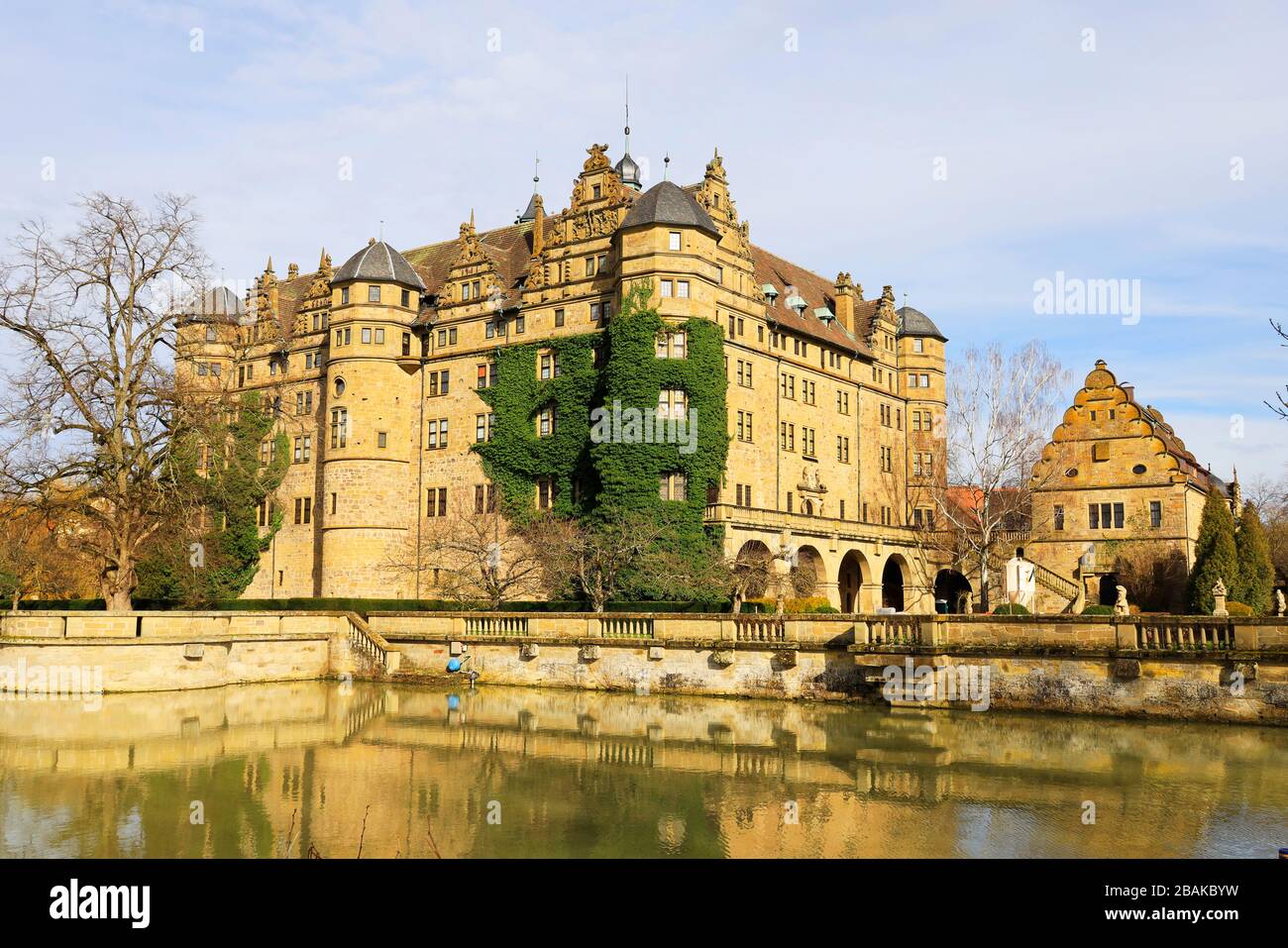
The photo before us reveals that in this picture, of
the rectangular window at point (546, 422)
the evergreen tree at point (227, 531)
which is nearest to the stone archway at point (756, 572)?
the rectangular window at point (546, 422)

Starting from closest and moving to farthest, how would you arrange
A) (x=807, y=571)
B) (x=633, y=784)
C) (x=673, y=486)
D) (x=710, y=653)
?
(x=633, y=784) < (x=710, y=653) < (x=673, y=486) < (x=807, y=571)

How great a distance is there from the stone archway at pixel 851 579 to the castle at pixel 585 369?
0.11 m

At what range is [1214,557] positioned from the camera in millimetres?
44219

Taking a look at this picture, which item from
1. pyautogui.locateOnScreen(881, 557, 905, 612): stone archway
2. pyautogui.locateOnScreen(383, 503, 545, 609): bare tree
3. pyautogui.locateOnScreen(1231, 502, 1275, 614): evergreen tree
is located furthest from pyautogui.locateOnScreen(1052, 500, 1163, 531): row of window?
pyautogui.locateOnScreen(383, 503, 545, 609): bare tree

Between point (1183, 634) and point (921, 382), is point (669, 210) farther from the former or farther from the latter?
point (1183, 634)

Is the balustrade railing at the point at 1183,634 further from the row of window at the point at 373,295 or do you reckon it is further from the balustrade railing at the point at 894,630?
the row of window at the point at 373,295

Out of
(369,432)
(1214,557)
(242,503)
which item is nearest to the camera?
(1214,557)

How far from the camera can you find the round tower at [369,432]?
53.5 m

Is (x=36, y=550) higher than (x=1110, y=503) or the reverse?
the reverse

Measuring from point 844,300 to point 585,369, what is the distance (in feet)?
62.8

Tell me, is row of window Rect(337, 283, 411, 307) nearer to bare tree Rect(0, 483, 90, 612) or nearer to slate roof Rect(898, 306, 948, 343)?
bare tree Rect(0, 483, 90, 612)

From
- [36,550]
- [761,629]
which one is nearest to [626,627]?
[761,629]

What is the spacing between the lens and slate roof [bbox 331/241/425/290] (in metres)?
54.4
